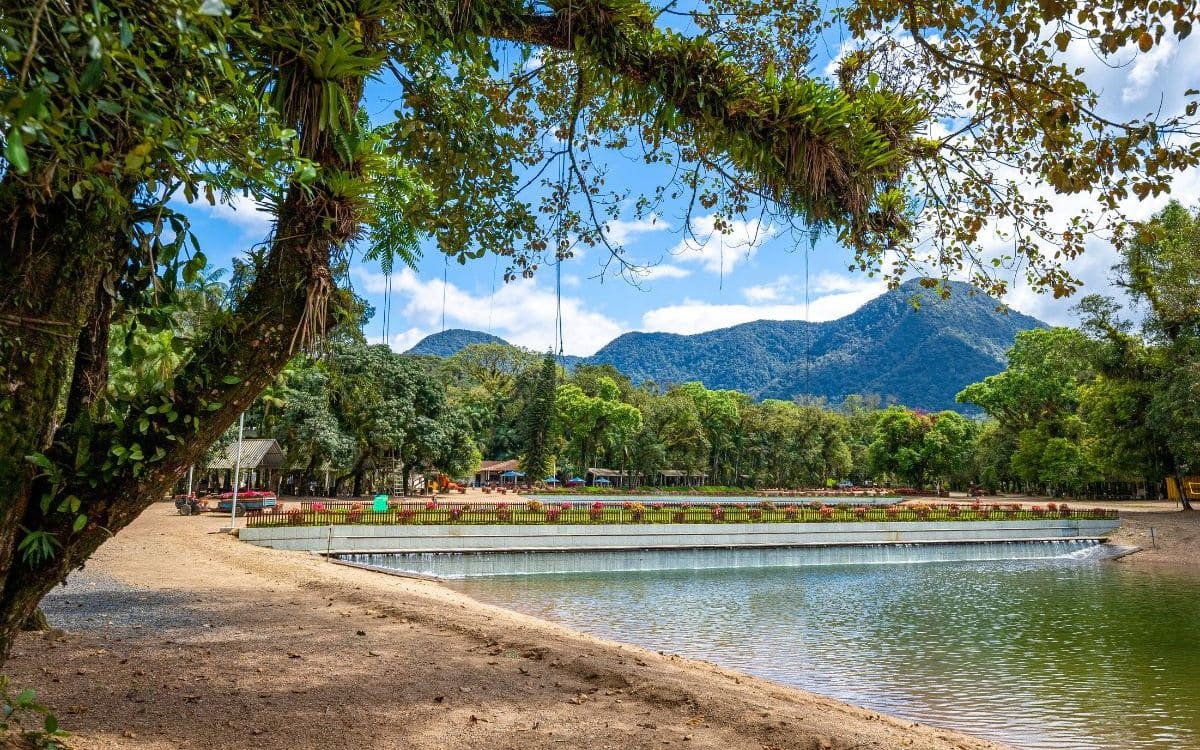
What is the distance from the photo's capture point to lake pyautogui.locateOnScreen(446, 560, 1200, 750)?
7.73 m

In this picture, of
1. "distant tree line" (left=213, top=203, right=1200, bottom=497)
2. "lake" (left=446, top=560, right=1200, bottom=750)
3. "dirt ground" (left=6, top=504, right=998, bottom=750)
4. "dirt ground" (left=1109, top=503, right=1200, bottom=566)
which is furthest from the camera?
"distant tree line" (left=213, top=203, right=1200, bottom=497)

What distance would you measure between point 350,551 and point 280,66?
1671cm

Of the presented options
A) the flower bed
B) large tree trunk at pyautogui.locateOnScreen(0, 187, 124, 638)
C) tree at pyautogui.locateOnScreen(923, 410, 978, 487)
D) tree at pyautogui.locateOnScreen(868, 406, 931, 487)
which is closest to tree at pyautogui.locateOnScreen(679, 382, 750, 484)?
tree at pyautogui.locateOnScreen(868, 406, 931, 487)

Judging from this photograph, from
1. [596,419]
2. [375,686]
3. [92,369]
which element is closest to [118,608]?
[375,686]

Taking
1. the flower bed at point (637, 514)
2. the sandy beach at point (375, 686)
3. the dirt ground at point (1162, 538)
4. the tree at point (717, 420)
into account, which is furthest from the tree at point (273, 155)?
the tree at point (717, 420)

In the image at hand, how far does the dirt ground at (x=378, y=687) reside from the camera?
4.16 meters

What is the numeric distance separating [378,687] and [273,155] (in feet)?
13.8

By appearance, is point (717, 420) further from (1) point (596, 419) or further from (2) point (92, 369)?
(2) point (92, 369)

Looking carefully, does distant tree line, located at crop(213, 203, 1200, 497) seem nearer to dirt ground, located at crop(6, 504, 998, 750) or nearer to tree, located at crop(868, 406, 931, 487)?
tree, located at crop(868, 406, 931, 487)

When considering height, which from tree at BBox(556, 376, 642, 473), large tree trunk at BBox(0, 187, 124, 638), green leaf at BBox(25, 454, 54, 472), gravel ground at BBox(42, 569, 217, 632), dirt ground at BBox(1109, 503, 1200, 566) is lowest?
dirt ground at BBox(1109, 503, 1200, 566)

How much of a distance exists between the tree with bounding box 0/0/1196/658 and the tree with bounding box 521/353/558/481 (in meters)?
49.6

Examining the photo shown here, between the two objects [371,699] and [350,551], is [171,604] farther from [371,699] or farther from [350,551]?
[350,551]

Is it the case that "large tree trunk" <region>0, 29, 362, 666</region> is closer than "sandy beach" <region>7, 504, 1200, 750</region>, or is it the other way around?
"large tree trunk" <region>0, 29, 362, 666</region>

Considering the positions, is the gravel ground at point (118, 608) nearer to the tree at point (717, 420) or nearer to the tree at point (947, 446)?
the tree at point (717, 420)
